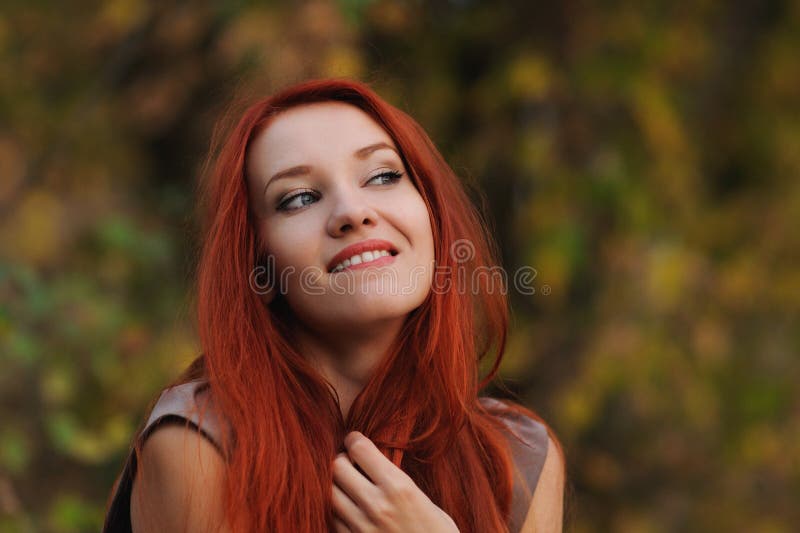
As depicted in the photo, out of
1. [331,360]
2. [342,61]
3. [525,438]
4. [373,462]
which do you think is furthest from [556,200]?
[373,462]

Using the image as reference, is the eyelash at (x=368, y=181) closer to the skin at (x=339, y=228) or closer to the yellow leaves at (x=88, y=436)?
the skin at (x=339, y=228)

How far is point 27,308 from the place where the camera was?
3119 millimetres

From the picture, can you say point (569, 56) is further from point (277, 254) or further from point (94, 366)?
point (277, 254)

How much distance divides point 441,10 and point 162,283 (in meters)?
1.68

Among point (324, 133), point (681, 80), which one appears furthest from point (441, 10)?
point (324, 133)

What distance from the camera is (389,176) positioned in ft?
6.30

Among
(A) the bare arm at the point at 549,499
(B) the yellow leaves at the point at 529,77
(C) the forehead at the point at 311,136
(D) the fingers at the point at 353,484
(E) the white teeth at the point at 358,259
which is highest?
(B) the yellow leaves at the point at 529,77

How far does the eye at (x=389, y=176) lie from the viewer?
1.90 meters

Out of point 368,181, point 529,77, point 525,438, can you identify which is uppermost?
point 529,77

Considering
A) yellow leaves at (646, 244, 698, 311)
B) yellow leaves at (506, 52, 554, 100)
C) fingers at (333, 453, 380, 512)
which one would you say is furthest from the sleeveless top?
yellow leaves at (506, 52, 554, 100)

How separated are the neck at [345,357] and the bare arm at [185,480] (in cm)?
30

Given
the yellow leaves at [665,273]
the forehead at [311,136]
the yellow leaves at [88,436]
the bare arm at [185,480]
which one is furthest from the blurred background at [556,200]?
the bare arm at [185,480]

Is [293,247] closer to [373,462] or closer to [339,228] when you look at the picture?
[339,228]

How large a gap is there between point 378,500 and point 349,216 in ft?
1.67
